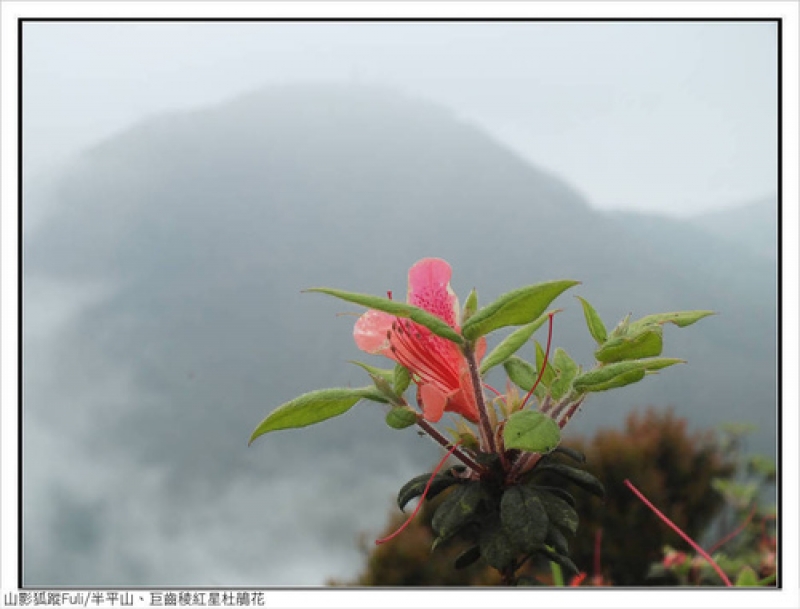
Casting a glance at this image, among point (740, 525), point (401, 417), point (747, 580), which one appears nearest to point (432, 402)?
point (401, 417)

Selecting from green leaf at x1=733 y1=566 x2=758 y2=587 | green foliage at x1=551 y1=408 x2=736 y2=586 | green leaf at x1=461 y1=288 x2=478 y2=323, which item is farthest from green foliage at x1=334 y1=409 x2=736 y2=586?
green leaf at x1=461 y1=288 x2=478 y2=323

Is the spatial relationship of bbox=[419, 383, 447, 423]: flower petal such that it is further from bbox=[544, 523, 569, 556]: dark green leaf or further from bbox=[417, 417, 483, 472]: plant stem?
bbox=[544, 523, 569, 556]: dark green leaf

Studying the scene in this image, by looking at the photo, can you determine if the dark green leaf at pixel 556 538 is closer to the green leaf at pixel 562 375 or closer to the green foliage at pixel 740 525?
the green leaf at pixel 562 375

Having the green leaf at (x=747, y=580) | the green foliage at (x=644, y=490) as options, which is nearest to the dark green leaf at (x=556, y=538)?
the green leaf at (x=747, y=580)

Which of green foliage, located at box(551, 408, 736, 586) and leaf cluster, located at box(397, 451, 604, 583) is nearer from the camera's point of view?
leaf cluster, located at box(397, 451, 604, 583)

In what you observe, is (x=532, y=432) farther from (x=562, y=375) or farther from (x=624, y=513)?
(x=624, y=513)
